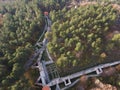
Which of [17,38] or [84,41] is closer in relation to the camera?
[84,41]

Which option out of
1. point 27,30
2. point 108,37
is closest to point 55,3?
point 27,30

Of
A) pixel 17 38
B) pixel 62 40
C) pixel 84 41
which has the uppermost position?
pixel 17 38

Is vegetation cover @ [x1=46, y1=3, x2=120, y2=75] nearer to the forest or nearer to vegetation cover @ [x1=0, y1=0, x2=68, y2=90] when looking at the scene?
the forest

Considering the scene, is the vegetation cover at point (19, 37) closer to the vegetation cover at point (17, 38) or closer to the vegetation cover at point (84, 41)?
the vegetation cover at point (17, 38)

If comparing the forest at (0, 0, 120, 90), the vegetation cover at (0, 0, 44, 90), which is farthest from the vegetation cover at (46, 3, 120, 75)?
the vegetation cover at (0, 0, 44, 90)

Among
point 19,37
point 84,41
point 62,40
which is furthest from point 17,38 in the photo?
point 84,41

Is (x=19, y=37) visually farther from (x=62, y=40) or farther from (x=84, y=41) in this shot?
(x=84, y=41)

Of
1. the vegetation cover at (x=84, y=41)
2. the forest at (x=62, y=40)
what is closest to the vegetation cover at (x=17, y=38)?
the forest at (x=62, y=40)

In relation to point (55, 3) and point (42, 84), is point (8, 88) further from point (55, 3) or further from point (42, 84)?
point (55, 3)
